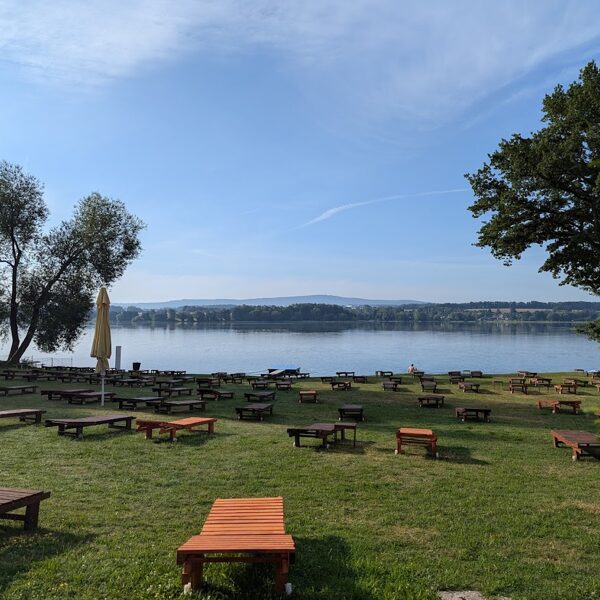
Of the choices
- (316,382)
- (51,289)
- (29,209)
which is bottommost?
(316,382)

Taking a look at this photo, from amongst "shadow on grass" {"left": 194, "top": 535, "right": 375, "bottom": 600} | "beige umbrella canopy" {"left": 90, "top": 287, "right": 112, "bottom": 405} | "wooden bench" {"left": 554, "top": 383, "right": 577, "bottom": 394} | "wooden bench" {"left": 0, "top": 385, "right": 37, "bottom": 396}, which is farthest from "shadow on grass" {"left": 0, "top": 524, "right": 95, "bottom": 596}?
"wooden bench" {"left": 554, "top": 383, "right": 577, "bottom": 394}

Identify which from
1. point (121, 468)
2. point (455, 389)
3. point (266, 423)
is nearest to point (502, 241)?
point (455, 389)

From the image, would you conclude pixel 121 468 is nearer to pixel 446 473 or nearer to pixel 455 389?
pixel 446 473

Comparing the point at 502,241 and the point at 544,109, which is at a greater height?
the point at 544,109

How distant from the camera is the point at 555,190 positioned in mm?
19375

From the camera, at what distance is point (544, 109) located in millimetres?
20812

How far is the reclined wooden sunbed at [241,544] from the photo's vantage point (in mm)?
4289

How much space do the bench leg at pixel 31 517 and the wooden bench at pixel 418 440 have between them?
7207mm

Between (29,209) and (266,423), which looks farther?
(29,209)

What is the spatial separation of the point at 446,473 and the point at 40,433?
9.42 m

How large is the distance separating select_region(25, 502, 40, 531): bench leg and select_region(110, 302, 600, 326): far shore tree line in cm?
15965

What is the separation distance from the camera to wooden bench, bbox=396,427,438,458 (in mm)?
10648

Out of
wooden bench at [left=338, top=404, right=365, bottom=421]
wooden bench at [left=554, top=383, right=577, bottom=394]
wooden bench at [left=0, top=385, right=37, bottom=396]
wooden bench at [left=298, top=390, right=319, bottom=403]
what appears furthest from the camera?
wooden bench at [left=554, top=383, right=577, bottom=394]

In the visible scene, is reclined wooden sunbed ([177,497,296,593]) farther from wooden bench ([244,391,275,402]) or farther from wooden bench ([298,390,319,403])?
wooden bench ([298,390,319,403])
